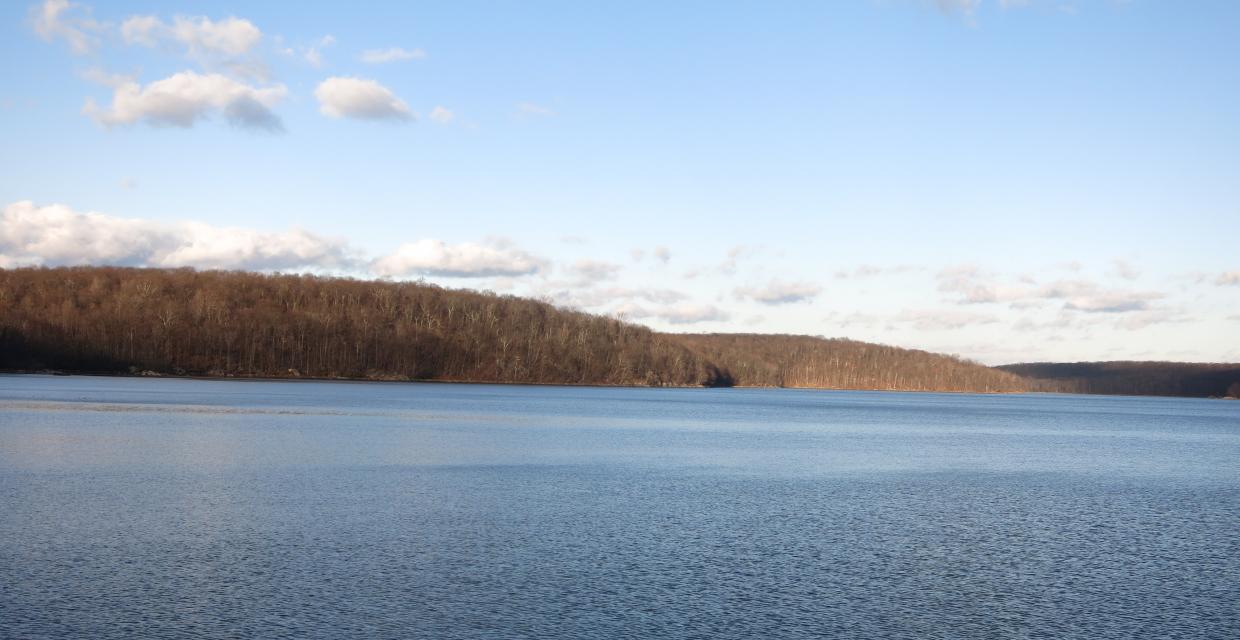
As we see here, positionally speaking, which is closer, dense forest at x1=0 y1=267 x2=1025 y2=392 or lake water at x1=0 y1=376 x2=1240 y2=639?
lake water at x1=0 y1=376 x2=1240 y2=639

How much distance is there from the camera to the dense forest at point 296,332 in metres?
118

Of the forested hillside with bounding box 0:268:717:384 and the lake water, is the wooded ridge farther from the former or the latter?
the lake water

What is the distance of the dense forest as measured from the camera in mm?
117750

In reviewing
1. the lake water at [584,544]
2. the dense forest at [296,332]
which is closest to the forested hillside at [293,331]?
the dense forest at [296,332]

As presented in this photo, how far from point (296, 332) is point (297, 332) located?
21 cm

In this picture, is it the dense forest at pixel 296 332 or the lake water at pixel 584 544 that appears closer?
the lake water at pixel 584 544

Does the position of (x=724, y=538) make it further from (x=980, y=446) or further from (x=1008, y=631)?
(x=980, y=446)

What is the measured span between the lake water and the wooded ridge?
98.0m

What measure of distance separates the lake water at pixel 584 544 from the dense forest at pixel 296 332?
98352 mm

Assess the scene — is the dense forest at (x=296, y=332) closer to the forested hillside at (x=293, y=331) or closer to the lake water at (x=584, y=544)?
the forested hillside at (x=293, y=331)

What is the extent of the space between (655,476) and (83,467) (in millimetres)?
11141

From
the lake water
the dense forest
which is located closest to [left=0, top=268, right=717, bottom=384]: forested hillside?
the dense forest

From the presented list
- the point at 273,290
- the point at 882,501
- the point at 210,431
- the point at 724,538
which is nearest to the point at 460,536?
the point at 724,538

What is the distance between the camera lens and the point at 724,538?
1388 cm
